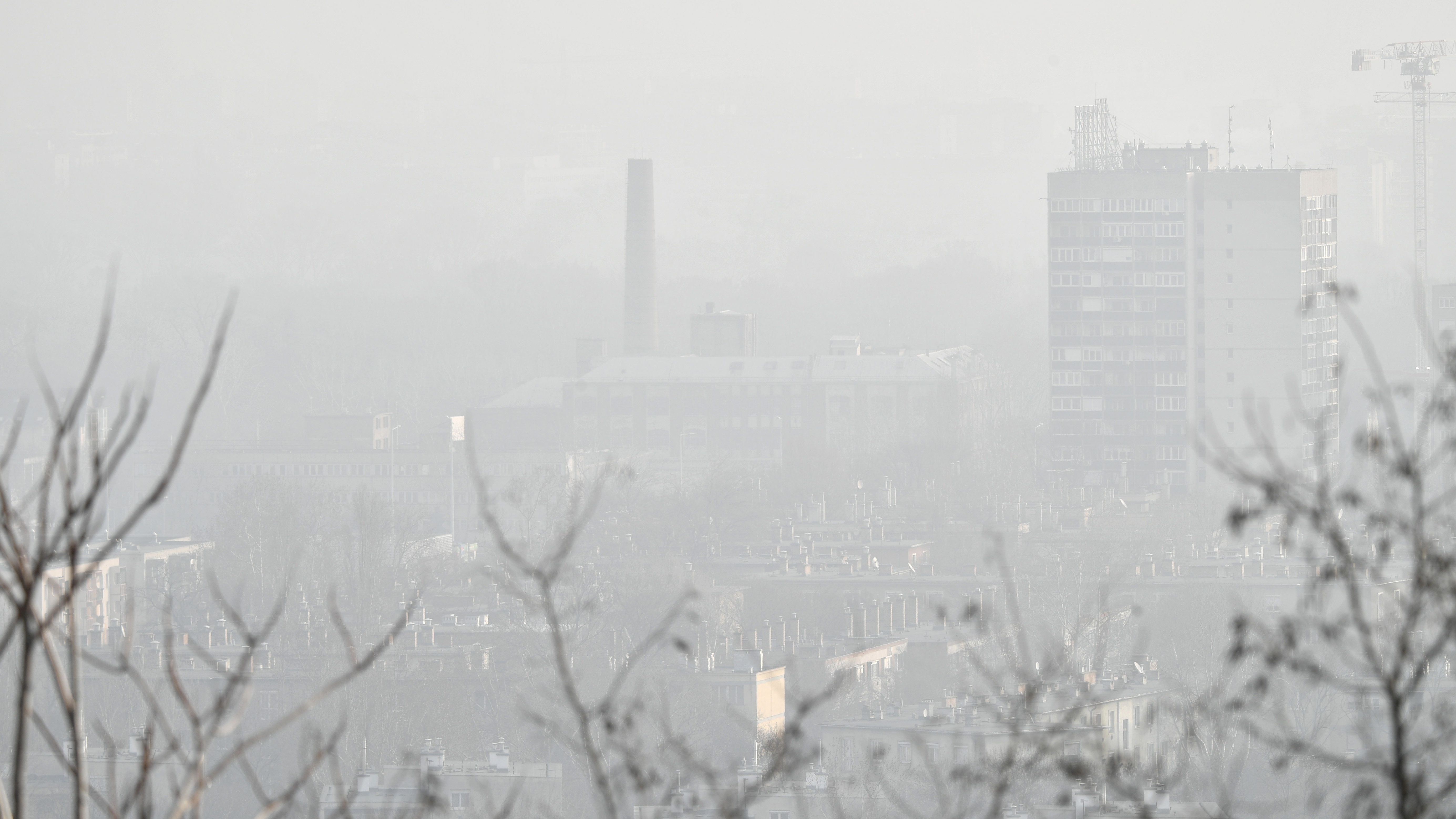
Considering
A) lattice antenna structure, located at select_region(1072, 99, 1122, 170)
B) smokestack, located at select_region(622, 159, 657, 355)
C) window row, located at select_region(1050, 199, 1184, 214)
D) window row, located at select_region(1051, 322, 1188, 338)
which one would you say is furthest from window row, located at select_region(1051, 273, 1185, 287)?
smokestack, located at select_region(622, 159, 657, 355)

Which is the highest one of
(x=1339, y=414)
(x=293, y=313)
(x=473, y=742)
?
(x=293, y=313)

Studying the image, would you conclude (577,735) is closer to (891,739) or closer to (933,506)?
(891,739)

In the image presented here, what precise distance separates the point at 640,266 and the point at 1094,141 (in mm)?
11690

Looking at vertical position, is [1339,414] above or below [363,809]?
above

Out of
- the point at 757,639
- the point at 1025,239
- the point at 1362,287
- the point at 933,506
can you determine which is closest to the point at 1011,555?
the point at 933,506

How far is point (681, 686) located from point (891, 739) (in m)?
4.46

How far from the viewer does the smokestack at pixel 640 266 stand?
189 feet

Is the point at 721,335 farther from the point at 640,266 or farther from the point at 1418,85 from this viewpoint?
the point at 1418,85

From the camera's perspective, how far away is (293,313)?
75625mm

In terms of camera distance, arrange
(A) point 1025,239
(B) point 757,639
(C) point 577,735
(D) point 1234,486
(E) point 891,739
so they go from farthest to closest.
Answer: (A) point 1025,239, (D) point 1234,486, (B) point 757,639, (E) point 891,739, (C) point 577,735

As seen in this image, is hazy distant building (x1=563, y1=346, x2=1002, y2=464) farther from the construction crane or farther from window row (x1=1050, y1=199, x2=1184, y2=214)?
the construction crane

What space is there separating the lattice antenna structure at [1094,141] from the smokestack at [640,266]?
34.6 feet

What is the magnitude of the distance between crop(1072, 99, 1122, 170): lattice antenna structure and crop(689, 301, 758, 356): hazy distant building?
9.55 meters

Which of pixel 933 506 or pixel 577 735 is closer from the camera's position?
pixel 577 735
